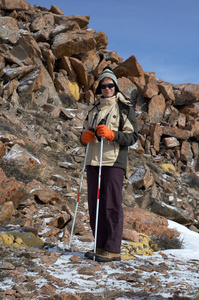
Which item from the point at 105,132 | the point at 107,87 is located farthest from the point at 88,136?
the point at 107,87

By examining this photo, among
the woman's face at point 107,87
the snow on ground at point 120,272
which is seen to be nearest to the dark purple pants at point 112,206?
the snow on ground at point 120,272

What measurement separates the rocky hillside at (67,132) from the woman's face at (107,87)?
2.18 meters

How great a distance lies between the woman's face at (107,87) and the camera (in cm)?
356

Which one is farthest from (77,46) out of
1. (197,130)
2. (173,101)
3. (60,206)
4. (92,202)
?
(92,202)

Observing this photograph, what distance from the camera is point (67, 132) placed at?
13.5 m

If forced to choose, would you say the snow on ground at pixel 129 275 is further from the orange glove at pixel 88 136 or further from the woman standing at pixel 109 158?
the orange glove at pixel 88 136

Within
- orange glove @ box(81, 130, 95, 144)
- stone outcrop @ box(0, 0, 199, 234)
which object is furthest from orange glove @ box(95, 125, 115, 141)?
stone outcrop @ box(0, 0, 199, 234)

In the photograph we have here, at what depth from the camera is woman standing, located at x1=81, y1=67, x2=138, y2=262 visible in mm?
3387

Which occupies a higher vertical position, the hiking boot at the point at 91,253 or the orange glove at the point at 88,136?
the orange glove at the point at 88,136

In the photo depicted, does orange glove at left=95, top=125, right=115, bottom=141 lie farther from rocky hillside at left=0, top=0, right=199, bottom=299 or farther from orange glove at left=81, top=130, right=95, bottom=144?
rocky hillside at left=0, top=0, right=199, bottom=299

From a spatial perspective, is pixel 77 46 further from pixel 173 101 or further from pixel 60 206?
pixel 60 206

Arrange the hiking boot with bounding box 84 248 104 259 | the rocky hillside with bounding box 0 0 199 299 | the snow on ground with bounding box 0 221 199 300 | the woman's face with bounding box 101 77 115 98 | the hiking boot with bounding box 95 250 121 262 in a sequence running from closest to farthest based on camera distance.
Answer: the snow on ground with bounding box 0 221 199 300
the hiking boot with bounding box 95 250 121 262
the hiking boot with bounding box 84 248 104 259
the woman's face with bounding box 101 77 115 98
the rocky hillside with bounding box 0 0 199 299

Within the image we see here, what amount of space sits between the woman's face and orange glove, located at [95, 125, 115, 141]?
51cm

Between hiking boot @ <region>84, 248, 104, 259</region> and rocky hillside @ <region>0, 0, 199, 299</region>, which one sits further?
rocky hillside @ <region>0, 0, 199, 299</region>
